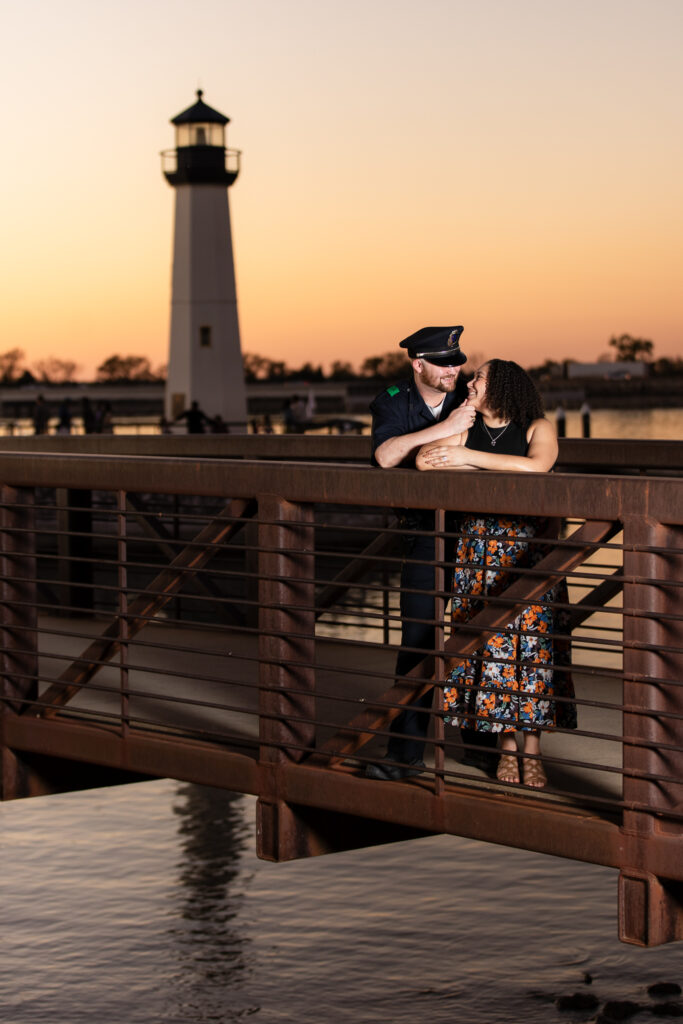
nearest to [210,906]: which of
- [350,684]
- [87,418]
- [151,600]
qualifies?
[350,684]

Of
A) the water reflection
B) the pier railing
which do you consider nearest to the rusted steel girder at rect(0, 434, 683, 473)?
the pier railing

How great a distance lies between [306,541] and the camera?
521 centimetres

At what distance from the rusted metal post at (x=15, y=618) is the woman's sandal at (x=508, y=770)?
2.09 m

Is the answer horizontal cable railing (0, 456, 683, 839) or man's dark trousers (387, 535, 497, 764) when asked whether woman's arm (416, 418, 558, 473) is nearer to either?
horizontal cable railing (0, 456, 683, 839)

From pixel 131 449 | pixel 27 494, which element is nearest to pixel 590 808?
pixel 27 494

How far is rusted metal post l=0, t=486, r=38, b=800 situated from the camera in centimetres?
617

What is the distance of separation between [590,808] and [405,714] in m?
0.80

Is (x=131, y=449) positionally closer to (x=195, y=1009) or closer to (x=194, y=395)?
(x=195, y=1009)

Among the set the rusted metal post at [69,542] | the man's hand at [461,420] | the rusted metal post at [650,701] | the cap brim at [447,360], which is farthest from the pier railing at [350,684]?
the rusted metal post at [69,542]

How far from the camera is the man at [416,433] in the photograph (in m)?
5.04

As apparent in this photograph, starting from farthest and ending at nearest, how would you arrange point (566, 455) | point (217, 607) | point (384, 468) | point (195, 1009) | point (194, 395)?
point (194, 395), point (195, 1009), point (217, 607), point (566, 455), point (384, 468)

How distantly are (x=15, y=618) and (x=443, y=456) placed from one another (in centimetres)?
224

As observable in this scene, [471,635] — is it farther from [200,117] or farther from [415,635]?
[200,117]

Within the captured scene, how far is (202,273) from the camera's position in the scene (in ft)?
138
